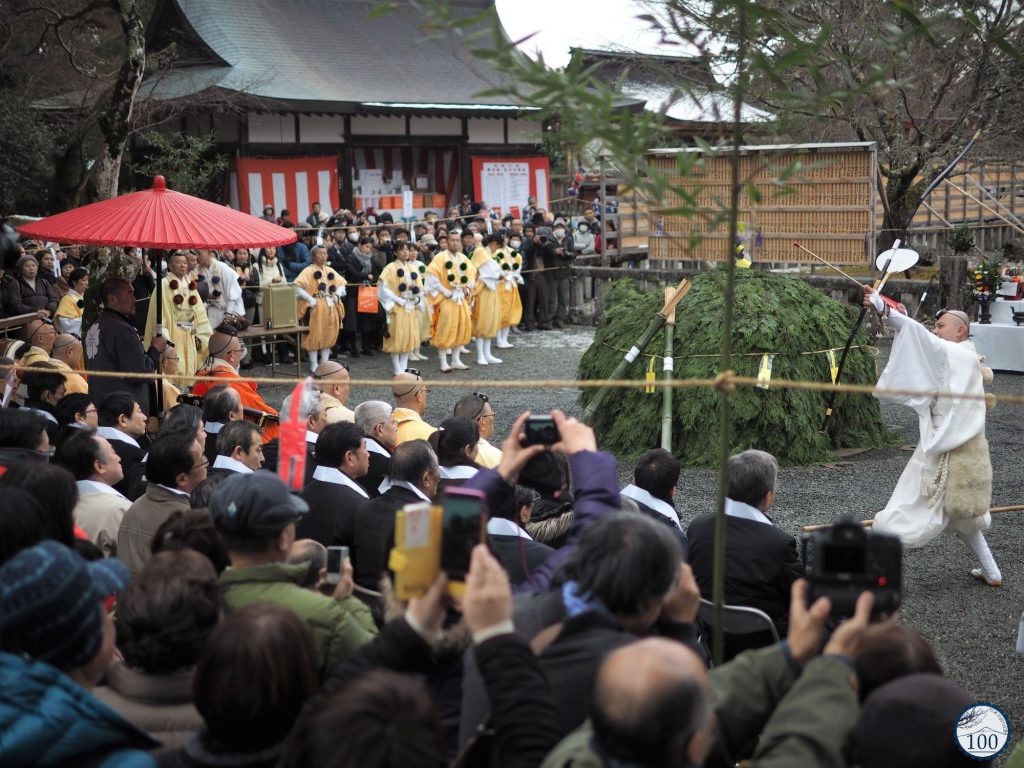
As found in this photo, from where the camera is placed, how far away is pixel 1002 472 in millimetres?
8977

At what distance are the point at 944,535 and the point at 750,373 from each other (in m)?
2.24

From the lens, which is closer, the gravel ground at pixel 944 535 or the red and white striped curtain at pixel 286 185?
the gravel ground at pixel 944 535

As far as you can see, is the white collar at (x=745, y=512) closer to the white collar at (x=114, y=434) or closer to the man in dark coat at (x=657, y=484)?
the man in dark coat at (x=657, y=484)

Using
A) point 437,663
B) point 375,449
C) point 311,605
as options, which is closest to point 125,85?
point 375,449

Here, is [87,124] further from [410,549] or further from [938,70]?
[410,549]

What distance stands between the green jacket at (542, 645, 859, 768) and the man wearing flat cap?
0.88m

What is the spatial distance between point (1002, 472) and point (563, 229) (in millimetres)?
10574

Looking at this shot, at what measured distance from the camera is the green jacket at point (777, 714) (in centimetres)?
204

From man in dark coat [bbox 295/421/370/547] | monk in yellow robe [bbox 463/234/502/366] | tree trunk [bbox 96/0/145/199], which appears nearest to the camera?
man in dark coat [bbox 295/421/370/547]

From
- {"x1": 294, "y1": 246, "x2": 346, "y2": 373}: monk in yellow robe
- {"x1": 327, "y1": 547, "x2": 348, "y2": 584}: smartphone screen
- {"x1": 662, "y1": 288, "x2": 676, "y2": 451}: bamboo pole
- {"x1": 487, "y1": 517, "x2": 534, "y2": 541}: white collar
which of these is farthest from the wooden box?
{"x1": 327, "y1": 547, "x2": 348, "y2": 584}: smartphone screen

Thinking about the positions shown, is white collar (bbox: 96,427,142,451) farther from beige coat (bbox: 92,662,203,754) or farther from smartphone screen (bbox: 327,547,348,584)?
beige coat (bbox: 92,662,203,754)

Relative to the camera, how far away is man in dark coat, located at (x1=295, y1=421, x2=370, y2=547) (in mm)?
4730

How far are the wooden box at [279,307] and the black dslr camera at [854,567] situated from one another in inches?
473

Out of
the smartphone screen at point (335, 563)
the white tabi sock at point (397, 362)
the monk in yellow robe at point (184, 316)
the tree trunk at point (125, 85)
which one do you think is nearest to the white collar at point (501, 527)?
the smartphone screen at point (335, 563)
